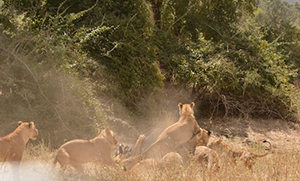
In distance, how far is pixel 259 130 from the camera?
35.5 feet

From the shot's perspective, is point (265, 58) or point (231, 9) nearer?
point (265, 58)

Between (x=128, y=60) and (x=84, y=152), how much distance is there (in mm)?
4357

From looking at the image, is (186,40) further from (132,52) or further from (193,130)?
(193,130)

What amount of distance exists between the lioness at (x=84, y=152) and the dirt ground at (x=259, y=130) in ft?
15.0

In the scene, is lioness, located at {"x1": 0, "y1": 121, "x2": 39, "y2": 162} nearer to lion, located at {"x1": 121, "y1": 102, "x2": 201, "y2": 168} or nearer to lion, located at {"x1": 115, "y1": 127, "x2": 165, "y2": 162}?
lion, located at {"x1": 121, "y1": 102, "x2": 201, "y2": 168}

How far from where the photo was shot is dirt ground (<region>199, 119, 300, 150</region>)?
10.1 metres

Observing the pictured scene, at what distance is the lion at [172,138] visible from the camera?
19.2 ft

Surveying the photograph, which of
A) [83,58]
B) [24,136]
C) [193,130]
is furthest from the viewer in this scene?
[83,58]

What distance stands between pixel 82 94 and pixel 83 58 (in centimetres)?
110

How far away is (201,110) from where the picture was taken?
38.6ft

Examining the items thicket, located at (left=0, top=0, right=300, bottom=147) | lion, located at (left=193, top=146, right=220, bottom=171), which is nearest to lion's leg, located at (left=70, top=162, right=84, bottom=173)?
lion, located at (left=193, top=146, right=220, bottom=171)

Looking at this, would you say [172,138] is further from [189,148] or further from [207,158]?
Answer: [207,158]

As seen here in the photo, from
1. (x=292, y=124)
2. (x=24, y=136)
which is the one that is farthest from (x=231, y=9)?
(x=24, y=136)

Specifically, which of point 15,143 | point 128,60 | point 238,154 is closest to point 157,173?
point 15,143
